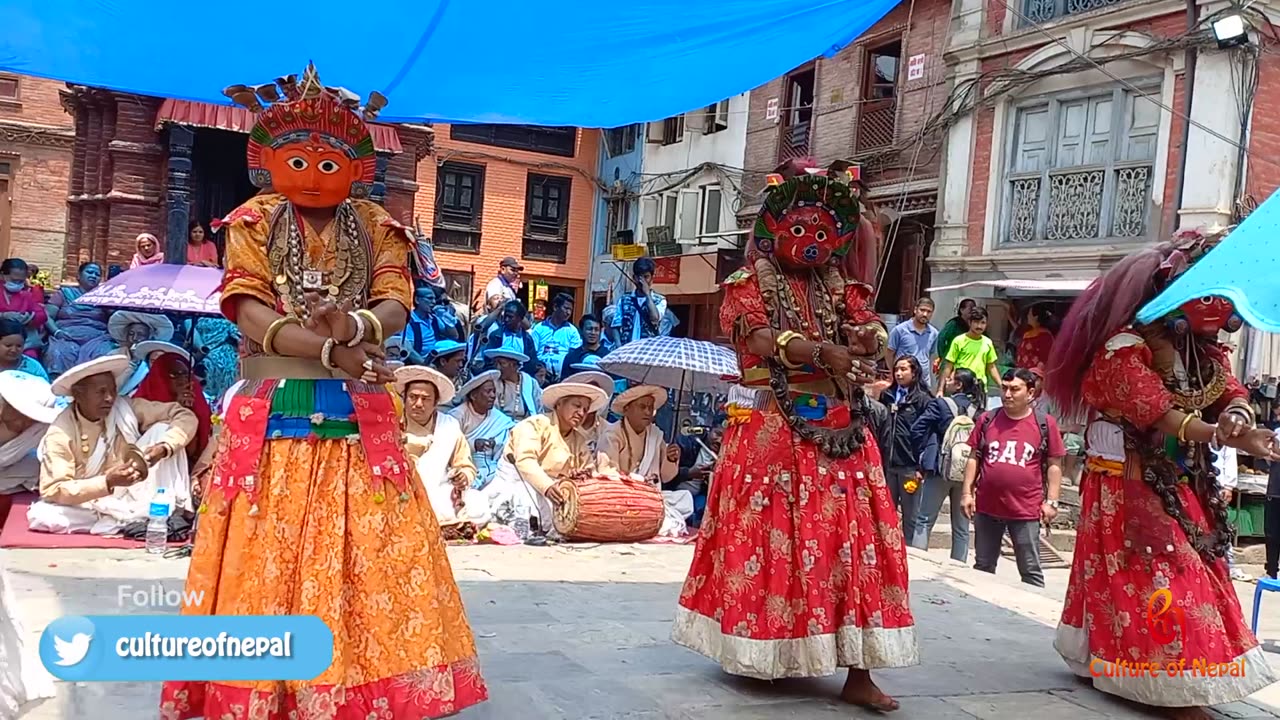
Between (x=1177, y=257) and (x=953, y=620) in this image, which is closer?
(x=1177, y=257)

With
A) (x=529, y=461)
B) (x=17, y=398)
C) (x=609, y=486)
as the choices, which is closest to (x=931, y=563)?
(x=609, y=486)

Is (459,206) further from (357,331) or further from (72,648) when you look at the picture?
(357,331)

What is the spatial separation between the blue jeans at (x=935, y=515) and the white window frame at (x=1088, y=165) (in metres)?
7.05

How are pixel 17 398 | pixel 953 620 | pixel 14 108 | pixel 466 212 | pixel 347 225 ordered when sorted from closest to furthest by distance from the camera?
pixel 347 225 < pixel 953 620 < pixel 17 398 < pixel 14 108 < pixel 466 212

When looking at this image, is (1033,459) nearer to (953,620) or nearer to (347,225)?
(953,620)

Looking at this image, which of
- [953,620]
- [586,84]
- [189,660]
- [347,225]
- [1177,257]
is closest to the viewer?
[189,660]

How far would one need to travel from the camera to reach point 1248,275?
3.29m

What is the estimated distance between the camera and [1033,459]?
773 cm

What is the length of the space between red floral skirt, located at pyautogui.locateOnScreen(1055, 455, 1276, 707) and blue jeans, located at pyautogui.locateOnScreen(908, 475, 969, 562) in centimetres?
453

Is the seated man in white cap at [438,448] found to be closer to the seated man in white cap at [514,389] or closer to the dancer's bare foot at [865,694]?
the seated man in white cap at [514,389]

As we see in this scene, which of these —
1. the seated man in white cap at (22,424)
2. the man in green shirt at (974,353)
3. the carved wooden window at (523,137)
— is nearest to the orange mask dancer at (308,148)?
the seated man in white cap at (22,424)

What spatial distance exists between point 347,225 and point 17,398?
4578 millimetres

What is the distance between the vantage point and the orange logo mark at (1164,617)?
4270 millimetres

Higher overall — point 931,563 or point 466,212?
point 466,212
